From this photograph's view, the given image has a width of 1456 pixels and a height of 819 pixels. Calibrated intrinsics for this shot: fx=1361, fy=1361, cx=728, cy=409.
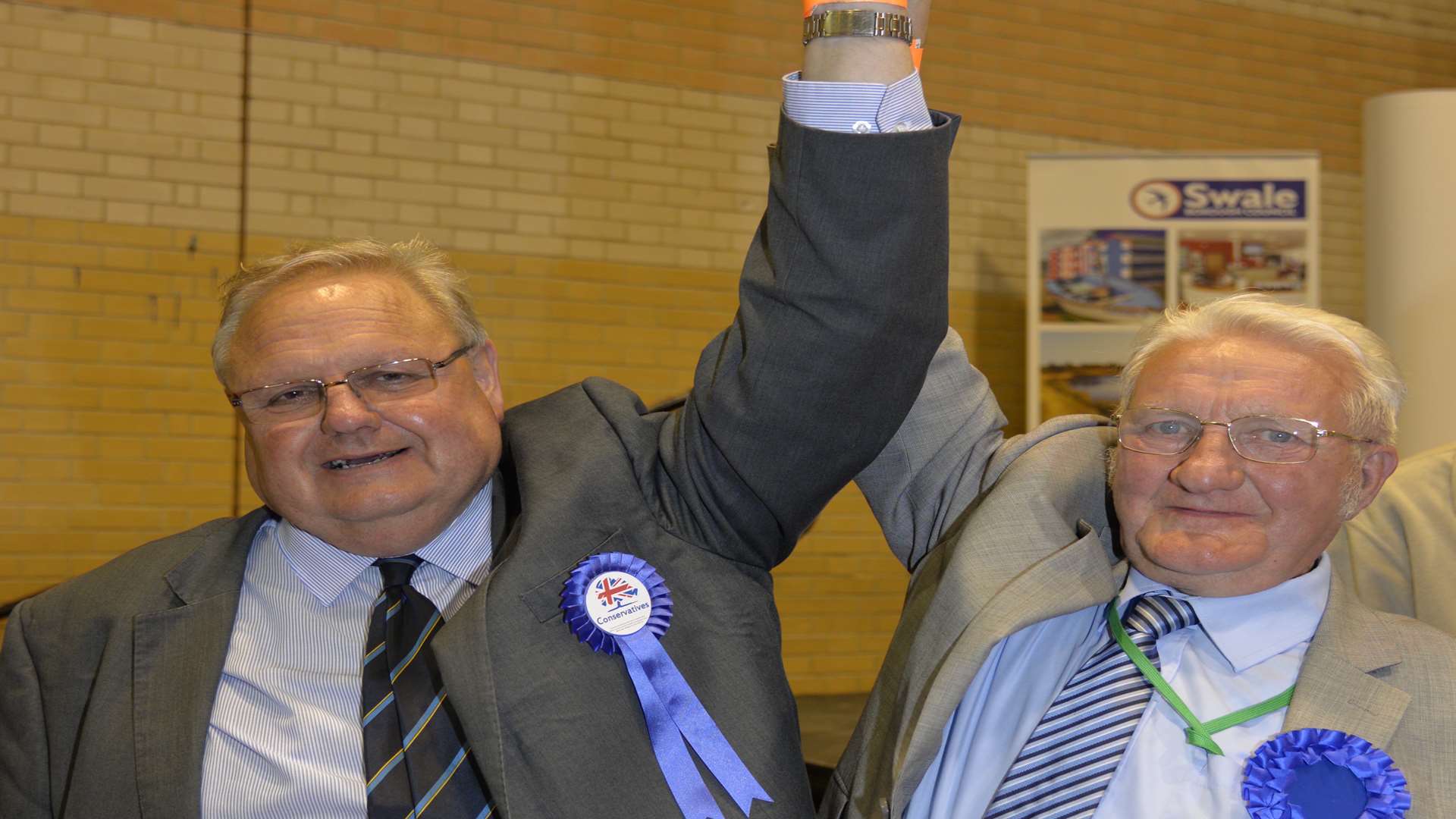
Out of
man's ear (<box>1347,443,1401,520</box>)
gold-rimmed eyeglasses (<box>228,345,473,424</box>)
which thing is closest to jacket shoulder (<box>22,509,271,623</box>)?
gold-rimmed eyeglasses (<box>228,345,473,424</box>)

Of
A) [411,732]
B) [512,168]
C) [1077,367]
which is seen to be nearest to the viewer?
[411,732]

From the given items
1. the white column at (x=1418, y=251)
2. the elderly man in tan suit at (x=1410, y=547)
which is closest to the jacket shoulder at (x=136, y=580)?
the elderly man in tan suit at (x=1410, y=547)

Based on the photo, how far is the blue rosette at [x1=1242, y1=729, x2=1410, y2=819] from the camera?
165 cm

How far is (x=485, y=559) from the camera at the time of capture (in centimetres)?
202

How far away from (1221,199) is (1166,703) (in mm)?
4438

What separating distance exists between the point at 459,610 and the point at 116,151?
165 inches

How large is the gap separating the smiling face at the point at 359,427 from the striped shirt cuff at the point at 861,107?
27.9 inches

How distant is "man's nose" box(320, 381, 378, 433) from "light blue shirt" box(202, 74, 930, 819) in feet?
0.66

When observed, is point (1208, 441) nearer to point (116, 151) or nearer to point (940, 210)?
point (940, 210)

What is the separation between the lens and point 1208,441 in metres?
1.89

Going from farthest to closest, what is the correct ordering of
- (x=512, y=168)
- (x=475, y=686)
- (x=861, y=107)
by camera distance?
(x=512, y=168)
(x=475, y=686)
(x=861, y=107)

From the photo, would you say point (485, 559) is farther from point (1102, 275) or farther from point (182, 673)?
point (1102, 275)

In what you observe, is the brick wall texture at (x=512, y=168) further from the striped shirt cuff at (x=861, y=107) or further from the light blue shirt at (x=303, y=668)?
the striped shirt cuff at (x=861, y=107)

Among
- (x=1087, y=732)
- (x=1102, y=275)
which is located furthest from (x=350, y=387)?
(x=1102, y=275)
